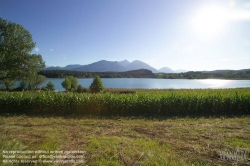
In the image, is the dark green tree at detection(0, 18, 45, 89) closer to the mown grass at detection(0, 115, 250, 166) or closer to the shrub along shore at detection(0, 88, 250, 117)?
the shrub along shore at detection(0, 88, 250, 117)

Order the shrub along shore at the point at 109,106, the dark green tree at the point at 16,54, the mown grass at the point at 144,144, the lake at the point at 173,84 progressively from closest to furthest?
1. the mown grass at the point at 144,144
2. the shrub along shore at the point at 109,106
3. the dark green tree at the point at 16,54
4. the lake at the point at 173,84

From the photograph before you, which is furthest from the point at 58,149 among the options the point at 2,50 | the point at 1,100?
the point at 2,50

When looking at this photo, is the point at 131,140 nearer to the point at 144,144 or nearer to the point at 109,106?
the point at 144,144

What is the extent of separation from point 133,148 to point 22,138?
4.77 metres

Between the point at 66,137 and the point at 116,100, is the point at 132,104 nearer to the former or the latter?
the point at 116,100

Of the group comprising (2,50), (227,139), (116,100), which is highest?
(2,50)

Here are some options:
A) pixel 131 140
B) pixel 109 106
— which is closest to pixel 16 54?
pixel 109 106

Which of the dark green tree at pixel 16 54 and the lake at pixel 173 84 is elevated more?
the dark green tree at pixel 16 54

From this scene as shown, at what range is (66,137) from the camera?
5734mm

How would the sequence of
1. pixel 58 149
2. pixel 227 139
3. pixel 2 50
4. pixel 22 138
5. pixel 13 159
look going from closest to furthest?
1. pixel 13 159
2. pixel 58 149
3. pixel 22 138
4. pixel 227 139
5. pixel 2 50

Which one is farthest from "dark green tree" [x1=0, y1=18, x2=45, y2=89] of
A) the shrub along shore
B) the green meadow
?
the green meadow

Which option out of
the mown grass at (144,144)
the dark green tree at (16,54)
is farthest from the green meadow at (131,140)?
the dark green tree at (16,54)

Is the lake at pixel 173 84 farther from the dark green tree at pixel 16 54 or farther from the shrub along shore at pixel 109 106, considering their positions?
the shrub along shore at pixel 109 106

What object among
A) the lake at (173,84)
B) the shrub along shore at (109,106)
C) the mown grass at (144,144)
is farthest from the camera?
the lake at (173,84)
